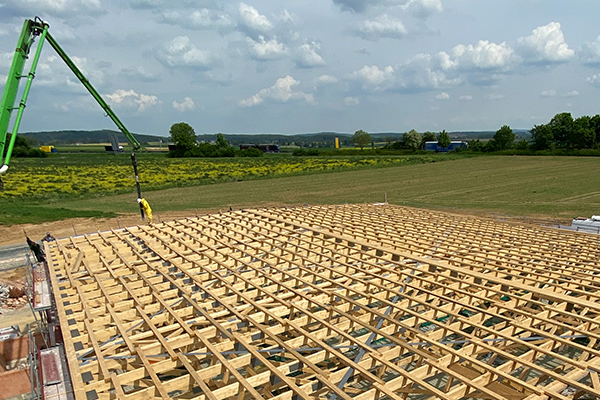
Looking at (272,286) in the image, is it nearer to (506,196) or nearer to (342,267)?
(342,267)

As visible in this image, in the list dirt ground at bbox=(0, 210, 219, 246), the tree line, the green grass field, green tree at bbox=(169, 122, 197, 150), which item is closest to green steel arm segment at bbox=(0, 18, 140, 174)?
dirt ground at bbox=(0, 210, 219, 246)

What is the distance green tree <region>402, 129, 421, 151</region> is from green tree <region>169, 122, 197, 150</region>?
5763 centimetres

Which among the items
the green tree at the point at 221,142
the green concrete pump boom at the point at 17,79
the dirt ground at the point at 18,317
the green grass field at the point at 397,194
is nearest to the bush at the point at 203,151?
the green tree at the point at 221,142

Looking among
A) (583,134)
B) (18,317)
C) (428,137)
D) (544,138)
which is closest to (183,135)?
(428,137)

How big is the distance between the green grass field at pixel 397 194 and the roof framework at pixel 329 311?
1593 centimetres

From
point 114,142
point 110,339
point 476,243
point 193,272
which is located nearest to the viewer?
point 110,339

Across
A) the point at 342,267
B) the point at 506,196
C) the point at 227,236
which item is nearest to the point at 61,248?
the point at 227,236

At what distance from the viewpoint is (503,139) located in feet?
317

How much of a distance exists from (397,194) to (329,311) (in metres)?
30.7

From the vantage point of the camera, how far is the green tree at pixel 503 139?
95.2 meters

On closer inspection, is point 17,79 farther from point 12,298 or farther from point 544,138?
point 544,138

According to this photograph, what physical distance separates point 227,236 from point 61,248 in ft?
16.8

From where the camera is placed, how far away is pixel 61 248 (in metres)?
12.1

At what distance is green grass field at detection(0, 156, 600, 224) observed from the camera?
27.7 meters
